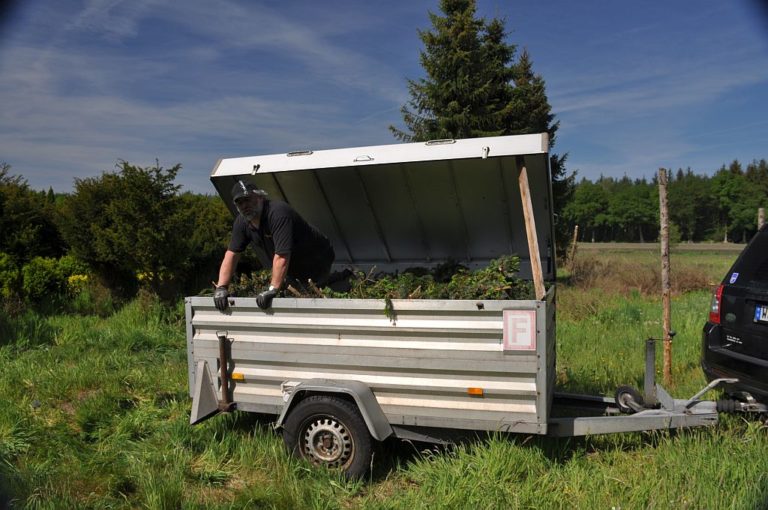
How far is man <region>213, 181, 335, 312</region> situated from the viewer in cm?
420

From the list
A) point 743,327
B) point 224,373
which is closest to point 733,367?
point 743,327

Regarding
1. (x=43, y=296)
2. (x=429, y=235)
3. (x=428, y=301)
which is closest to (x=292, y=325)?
(x=428, y=301)

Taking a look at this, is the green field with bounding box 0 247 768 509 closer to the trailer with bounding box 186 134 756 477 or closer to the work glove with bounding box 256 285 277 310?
the trailer with bounding box 186 134 756 477

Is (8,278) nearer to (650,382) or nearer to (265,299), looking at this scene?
(265,299)

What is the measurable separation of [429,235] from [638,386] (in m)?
2.61

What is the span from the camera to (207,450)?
4277mm

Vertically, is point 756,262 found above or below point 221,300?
above

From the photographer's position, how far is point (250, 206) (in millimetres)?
4375

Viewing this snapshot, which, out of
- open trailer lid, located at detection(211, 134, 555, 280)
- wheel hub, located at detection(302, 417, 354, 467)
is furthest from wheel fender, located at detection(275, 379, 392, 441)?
open trailer lid, located at detection(211, 134, 555, 280)

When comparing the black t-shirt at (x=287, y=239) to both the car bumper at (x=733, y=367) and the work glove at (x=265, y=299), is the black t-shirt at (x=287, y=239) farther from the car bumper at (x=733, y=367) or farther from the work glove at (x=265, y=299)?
the car bumper at (x=733, y=367)

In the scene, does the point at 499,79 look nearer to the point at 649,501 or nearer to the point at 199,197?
the point at 199,197

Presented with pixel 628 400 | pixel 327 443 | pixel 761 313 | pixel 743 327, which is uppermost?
pixel 761 313

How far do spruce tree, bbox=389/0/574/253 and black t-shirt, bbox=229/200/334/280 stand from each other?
9.37m

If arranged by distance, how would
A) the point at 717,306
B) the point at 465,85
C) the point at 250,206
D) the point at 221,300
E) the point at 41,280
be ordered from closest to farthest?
the point at 221,300 → the point at 250,206 → the point at 717,306 → the point at 41,280 → the point at 465,85
